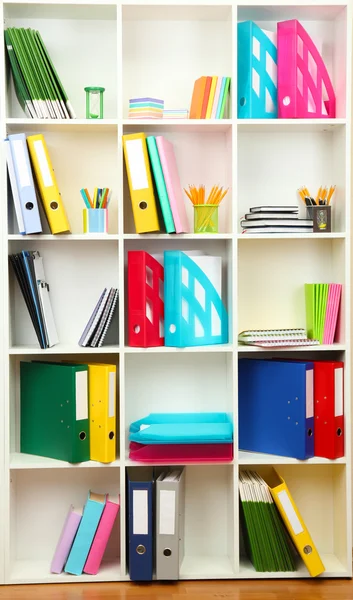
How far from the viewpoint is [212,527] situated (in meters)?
2.96

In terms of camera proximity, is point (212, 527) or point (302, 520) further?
point (212, 527)

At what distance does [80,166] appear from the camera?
2.90 meters

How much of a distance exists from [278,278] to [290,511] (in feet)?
2.89

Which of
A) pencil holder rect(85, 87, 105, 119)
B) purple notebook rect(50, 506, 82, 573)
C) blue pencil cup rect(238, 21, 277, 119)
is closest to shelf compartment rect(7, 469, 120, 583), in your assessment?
purple notebook rect(50, 506, 82, 573)

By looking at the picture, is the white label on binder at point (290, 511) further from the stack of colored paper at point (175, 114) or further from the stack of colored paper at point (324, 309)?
the stack of colored paper at point (175, 114)

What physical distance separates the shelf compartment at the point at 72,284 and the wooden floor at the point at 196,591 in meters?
0.90

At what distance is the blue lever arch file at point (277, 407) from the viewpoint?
273 cm

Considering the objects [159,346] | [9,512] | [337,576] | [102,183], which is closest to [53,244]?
[102,183]

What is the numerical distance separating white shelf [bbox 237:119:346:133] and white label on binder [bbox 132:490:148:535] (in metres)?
1.39

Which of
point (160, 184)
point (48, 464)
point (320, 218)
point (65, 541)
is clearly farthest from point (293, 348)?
point (65, 541)

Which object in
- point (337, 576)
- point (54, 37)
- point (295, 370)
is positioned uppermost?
point (54, 37)

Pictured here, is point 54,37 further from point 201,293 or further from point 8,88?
point 201,293

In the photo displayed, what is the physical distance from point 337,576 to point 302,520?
26 centimetres

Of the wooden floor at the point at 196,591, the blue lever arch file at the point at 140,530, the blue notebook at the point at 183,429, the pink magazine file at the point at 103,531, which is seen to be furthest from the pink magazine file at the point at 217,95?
the wooden floor at the point at 196,591
